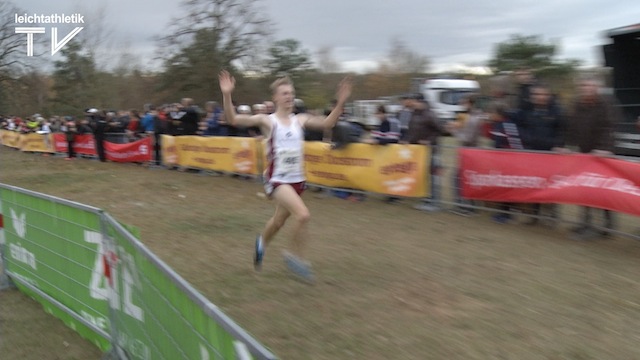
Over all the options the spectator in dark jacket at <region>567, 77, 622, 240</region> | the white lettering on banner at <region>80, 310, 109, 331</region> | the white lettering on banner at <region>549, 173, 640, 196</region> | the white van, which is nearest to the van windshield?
the white van

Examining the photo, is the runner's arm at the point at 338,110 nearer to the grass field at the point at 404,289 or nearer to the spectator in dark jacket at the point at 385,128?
the grass field at the point at 404,289

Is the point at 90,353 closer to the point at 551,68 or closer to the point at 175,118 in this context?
the point at 175,118

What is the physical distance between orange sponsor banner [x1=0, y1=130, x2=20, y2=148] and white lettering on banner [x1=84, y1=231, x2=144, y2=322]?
28.5m

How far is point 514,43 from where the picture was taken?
45.5 meters

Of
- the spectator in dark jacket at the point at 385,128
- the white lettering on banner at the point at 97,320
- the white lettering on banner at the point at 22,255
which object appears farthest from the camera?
the spectator in dark jacket at the point at 385,128

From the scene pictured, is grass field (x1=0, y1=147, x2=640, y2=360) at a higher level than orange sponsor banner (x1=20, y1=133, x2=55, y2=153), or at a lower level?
lower

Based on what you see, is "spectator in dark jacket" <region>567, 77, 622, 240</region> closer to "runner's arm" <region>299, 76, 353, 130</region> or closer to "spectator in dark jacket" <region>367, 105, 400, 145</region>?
Answer: "spectator in dark jacket" <region>367, 105, 400, 145</region>

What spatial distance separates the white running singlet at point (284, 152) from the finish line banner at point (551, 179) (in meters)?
3.77

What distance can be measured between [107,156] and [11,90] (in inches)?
1173

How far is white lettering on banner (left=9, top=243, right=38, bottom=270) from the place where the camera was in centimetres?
555

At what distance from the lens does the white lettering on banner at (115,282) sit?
346 cm

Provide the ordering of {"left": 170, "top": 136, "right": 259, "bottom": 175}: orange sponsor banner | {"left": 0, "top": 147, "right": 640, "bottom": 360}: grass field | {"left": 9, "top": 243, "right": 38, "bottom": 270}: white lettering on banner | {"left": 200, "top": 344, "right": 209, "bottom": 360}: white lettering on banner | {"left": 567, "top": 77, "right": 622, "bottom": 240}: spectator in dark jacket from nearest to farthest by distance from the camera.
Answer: {"left": 200, "top": 344, "right": 209, "bottom": 360}: white lettering on banner
{"left": 0, "top": 147, "right": 640, "bottom": 360}: grass field
{"left": 9, "top": 243, "right": 38, "bottom": 270}: white lettering on banner
{"left": 567, "top": 77, "right": 622, "bottom": 240}: spectator in dark jacket
{"left": 170, "top": 136, "right": 259, "bottom": 175}: orange sponsor banner

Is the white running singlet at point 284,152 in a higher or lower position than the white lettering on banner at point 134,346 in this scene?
higher

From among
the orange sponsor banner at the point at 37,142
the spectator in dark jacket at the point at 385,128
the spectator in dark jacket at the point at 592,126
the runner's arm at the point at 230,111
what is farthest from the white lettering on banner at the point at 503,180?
the orange sponsor banner at the point at 37,142
